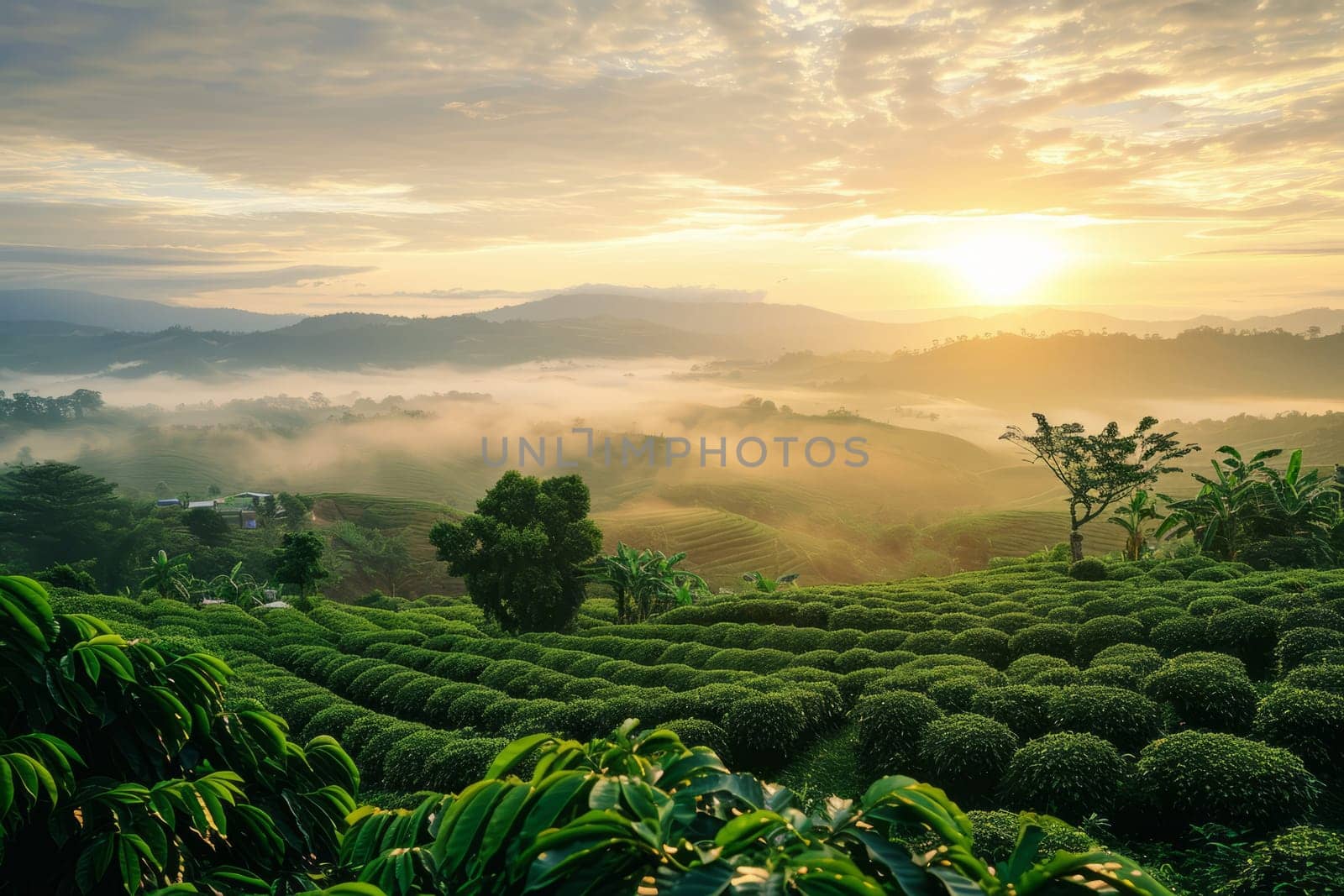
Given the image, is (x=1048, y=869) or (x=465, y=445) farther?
(x=465, y=445)

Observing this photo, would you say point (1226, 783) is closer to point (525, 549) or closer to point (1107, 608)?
point (1107, 608)

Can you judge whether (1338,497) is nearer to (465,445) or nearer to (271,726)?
(271,726)

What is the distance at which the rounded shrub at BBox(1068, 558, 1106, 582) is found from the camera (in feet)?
63.7

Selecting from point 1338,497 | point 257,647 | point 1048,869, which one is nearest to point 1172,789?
point 1048,869

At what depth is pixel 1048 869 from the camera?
77.3 inches

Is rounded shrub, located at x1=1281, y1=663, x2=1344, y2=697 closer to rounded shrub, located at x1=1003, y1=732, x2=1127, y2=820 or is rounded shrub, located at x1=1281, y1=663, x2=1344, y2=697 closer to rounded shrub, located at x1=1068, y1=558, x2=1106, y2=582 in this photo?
rounded shrub, located at x1=1003, y1=732, x2=1127, y2=820

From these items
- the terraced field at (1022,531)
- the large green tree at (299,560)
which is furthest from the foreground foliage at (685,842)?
the terraced field at (1022,531)

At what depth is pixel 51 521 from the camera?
59344 mm

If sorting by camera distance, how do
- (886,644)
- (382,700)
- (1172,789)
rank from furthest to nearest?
1. (382,700)
2. (886,644)
3. (1172,789)

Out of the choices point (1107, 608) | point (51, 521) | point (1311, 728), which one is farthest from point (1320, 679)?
point (51, 521)

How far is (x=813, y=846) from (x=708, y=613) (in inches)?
776

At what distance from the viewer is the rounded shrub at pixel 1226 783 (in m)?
6.92

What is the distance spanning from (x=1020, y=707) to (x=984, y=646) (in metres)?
3.74

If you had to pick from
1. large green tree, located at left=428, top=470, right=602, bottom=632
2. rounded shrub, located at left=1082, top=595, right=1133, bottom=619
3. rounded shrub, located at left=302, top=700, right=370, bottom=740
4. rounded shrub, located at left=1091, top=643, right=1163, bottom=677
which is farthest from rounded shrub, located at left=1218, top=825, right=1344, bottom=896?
large green tree, located at left=428, top=470, right=602, bottom=632
